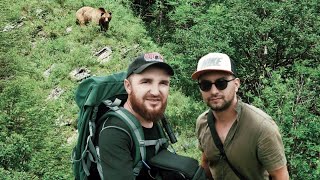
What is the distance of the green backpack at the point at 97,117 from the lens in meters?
2.33

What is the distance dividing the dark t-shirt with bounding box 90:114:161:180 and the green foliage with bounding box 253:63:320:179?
13.1 ft

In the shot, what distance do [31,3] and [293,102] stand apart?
1200cm

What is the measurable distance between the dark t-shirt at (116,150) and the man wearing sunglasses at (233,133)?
40.7 inches

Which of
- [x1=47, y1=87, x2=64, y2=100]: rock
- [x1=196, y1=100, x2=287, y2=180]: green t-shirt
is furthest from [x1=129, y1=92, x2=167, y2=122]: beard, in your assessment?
[x1=47, y1=87, x2=64, y2=100]: rock

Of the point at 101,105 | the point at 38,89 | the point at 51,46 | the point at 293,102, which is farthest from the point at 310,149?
the point at 51,46

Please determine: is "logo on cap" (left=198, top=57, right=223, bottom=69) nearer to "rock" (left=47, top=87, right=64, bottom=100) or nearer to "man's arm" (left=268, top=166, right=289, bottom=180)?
"man's arm" (left=268, top=166, right=289, bottom=180)

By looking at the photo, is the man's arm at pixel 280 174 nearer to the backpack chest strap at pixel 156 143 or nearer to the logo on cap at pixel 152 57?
the backpack chest strap at pixel 156 143

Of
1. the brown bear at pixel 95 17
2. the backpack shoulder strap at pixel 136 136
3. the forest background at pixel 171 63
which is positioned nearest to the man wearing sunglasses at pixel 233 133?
the backpack shoulder strap at pixel 136 136

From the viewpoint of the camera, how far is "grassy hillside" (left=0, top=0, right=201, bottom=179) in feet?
17.0

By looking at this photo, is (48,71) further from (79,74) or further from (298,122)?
(298,122)

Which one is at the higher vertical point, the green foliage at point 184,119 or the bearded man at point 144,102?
the bearded man at point 144,102

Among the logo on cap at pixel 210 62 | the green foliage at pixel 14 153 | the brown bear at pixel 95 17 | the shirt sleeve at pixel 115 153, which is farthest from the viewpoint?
the brown bear at pixel 95 17

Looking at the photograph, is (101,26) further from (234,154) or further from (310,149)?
Answer: (234,154)

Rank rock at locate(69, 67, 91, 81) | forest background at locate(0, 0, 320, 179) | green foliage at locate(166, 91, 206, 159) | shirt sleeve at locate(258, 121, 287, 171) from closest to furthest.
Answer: shirt sleeve at locate(258, 121, 287, 171) < forest background at locate(0, 0, 320, 179) < green foliage at locate(166, 91, 206, 159) < rock at locate(69, 67, 91, 81)
